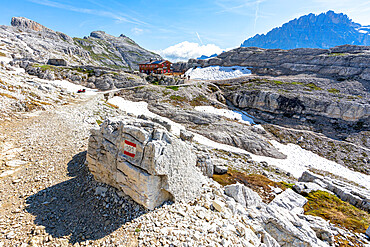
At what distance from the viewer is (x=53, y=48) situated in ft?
516

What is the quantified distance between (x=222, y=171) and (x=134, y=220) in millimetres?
14056

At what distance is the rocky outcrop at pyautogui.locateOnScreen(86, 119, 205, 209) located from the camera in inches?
380

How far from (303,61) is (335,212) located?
312 feet

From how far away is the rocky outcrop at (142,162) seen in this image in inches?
380

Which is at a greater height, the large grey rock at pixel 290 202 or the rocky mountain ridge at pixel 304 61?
the rocky mountain ridge at pixel 304 61

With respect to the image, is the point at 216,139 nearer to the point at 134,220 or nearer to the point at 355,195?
the point at 355,195

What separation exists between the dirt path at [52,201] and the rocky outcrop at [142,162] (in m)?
1.12

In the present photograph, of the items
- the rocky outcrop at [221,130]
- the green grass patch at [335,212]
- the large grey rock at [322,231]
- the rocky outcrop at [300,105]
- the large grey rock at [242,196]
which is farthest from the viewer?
the rocky outcrop at [300,105]

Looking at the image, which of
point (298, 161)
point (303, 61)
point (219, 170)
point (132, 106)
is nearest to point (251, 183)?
point (219, 170)

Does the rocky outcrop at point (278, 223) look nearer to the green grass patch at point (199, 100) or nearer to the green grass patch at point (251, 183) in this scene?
the green grass patch at point (251, 183)

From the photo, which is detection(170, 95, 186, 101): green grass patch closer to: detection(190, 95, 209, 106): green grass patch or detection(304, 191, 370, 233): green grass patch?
detection(190, 95, 209, 106): green grass patch

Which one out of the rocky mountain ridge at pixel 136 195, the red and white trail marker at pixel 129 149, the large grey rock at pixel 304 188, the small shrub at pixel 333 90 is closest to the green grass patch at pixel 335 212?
the rocky mountain ridge at pixel 136 195

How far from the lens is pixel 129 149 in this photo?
10.3m

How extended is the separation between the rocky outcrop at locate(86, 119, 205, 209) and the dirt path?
3.68 ft
